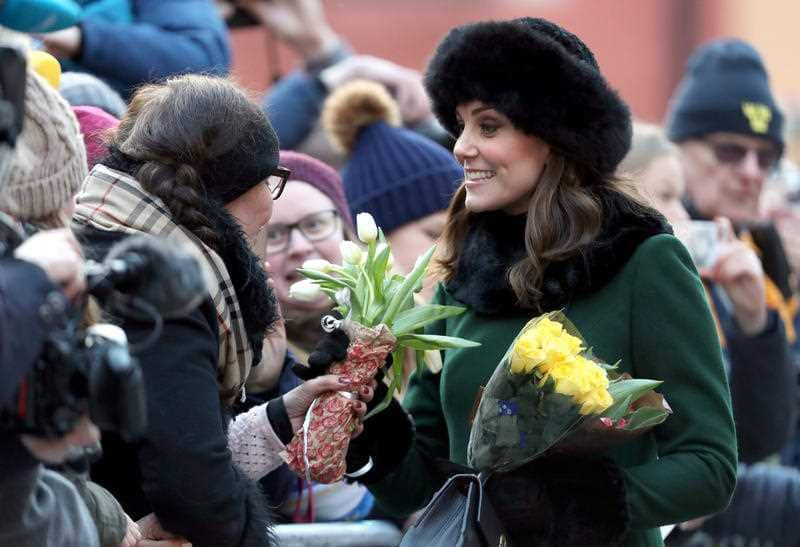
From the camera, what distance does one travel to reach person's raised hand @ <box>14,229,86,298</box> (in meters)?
2.52

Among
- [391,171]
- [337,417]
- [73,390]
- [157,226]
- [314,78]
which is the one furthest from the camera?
[314,78]

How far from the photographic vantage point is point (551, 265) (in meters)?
3.61

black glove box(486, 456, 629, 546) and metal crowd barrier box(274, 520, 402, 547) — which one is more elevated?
black glove box(486, 456, 629, 546)

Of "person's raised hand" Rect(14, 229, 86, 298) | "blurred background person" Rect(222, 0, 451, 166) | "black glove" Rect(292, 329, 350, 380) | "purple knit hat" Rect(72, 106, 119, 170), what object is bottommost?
"blurred background person" Rect(222, 0, 451, 166)

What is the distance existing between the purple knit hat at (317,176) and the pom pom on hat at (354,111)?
26.2 inches

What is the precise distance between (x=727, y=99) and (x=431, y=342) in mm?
3659

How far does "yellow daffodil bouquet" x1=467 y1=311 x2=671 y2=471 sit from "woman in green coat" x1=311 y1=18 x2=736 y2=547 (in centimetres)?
11

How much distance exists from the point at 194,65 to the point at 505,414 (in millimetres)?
2329

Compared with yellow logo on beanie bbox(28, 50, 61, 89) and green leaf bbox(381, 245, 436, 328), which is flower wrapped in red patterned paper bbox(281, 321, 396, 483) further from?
yellow logo on beanie bbox(28, 50, 61, 89)

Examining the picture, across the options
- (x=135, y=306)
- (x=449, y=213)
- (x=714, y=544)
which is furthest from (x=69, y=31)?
(x=714, y=544)

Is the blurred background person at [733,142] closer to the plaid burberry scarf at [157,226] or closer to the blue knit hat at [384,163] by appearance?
the blue knit hat at [384,163]

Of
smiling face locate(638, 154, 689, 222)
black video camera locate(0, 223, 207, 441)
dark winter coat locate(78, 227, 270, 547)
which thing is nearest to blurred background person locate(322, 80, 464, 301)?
smiling face locate(638, 154, 689, 222)

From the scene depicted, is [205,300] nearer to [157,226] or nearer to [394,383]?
[157,226]

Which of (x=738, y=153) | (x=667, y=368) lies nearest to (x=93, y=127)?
(x=667, y=368)
